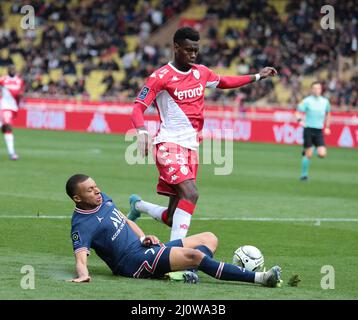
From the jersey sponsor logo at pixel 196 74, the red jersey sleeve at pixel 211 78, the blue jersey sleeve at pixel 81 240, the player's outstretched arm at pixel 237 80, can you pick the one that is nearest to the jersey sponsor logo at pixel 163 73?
the jersey sponsor logo at pixel 196 74

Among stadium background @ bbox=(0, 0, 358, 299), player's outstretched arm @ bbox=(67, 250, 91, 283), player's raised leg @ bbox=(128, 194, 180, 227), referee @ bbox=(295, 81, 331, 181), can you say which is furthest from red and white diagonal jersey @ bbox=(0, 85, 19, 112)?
player's outstretched arm @ bbox=(67, 250, 91, 283)

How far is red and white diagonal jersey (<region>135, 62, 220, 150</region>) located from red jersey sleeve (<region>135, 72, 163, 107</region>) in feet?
0.04

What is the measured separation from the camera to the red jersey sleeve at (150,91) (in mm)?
10508

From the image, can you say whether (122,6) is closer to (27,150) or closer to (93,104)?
(93,104)

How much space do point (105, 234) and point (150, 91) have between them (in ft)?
6.58

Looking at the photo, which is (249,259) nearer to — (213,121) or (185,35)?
(185,35)

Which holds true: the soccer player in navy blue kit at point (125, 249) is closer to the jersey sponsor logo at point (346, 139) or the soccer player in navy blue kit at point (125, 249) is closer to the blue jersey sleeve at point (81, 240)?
the blue jersey sleeve at point (81, 240)

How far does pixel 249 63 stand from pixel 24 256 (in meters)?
32.3

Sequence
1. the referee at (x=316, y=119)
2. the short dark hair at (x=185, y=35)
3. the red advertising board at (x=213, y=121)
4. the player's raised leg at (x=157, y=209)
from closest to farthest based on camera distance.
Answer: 1. the short dark hair at (x=185, y=35)
2. the player's raised leg at (x=157, y=209)
3. the referee at (x=316, y=119)
4. the red advertising board at (x=213, y=121)

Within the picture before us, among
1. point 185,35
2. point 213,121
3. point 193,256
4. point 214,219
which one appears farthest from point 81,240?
point 213,121

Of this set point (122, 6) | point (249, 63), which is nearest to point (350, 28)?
point (249, 63)

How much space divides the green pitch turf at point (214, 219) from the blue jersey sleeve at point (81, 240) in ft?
1.05

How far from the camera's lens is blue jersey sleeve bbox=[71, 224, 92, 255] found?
897cm
